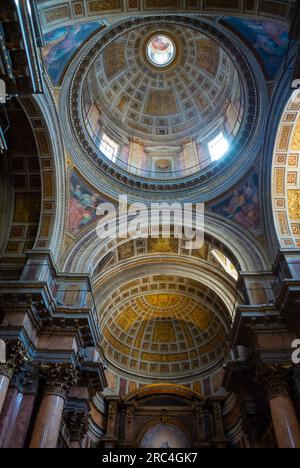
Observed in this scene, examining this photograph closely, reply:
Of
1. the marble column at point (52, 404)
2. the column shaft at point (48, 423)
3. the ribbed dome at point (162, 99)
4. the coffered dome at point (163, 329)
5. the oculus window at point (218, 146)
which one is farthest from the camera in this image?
the ribbed dome at point (162, 99)

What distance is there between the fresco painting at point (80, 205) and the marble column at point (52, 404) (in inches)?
227

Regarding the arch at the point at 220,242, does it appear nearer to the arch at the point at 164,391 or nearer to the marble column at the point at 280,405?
the marble column at the point at 280,405

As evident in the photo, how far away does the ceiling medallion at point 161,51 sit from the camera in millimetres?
21672

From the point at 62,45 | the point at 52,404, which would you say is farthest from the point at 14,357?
the point at 62,45

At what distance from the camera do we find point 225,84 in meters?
19.3

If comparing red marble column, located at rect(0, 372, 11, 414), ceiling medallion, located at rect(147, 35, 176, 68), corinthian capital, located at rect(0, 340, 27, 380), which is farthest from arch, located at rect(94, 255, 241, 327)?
ceiling medallion, located at rect(147, 35, 176, 68)

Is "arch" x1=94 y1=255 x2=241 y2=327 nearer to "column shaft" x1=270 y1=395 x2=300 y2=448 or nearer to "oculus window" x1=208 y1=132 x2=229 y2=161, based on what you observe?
"oculus window" x1=208 y1=132 x2=229 y2=161

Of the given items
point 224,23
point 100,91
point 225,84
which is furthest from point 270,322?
point 100,91

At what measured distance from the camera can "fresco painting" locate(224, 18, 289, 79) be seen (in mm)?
11320

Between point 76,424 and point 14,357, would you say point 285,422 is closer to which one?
point 76,424

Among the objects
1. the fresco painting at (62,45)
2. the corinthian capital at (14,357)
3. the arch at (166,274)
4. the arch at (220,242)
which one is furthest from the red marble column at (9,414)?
the fresco painting at (62,45)

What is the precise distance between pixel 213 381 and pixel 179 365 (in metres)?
2.28

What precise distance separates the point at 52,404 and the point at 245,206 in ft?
Answer: 34.0

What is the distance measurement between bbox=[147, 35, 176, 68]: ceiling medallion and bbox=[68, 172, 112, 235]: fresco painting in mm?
10841
